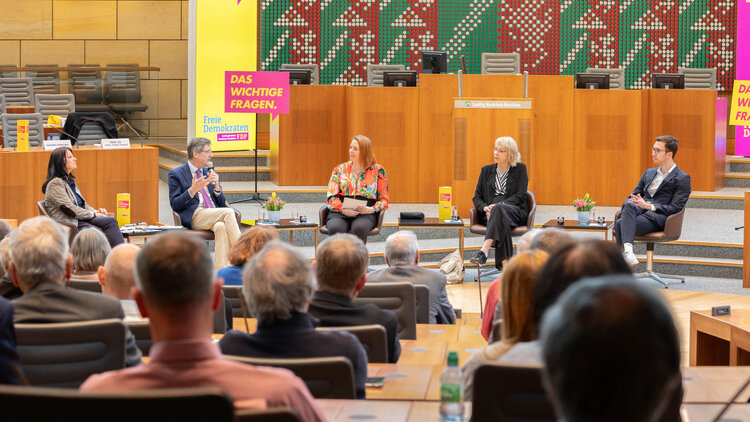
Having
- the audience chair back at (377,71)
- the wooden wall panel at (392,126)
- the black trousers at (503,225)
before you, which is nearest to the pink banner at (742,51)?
the audience chair back at (377,71)

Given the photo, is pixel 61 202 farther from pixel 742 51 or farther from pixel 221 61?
pixel 742 51

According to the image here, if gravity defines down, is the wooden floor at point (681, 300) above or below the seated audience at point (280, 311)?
below

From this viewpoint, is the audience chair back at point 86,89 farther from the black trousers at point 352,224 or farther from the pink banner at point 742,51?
the pink banner at point 742,51

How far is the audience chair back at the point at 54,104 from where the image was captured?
1360 centimetres

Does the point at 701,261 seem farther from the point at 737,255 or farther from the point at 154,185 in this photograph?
the point at 154,185

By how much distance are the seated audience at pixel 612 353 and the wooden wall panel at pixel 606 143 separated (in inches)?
392

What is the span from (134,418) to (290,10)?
12.3m

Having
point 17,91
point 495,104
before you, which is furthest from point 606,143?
point 17,91

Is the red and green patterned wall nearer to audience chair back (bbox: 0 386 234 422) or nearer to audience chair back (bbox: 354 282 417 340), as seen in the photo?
audience chair back (bbox: 354 282 417 340)

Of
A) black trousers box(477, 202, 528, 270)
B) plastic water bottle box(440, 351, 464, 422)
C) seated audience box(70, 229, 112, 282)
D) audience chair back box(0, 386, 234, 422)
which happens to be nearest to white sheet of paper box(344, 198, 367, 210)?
black trousers box(477, 202, 528, 270)

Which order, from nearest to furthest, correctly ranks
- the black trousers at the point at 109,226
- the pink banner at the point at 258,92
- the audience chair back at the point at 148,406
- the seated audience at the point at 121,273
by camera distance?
the audience chair back at the point at 148,406
the seated audience at the point at 121,273
the black trousers at the point at 109,226
the pink banner at the point at 258,92

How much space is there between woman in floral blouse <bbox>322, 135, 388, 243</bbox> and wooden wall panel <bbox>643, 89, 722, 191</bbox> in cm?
436

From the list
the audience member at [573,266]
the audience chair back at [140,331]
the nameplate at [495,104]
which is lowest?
the audience chair back at [140,331]

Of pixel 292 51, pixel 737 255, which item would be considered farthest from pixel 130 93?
pixel 737 255
